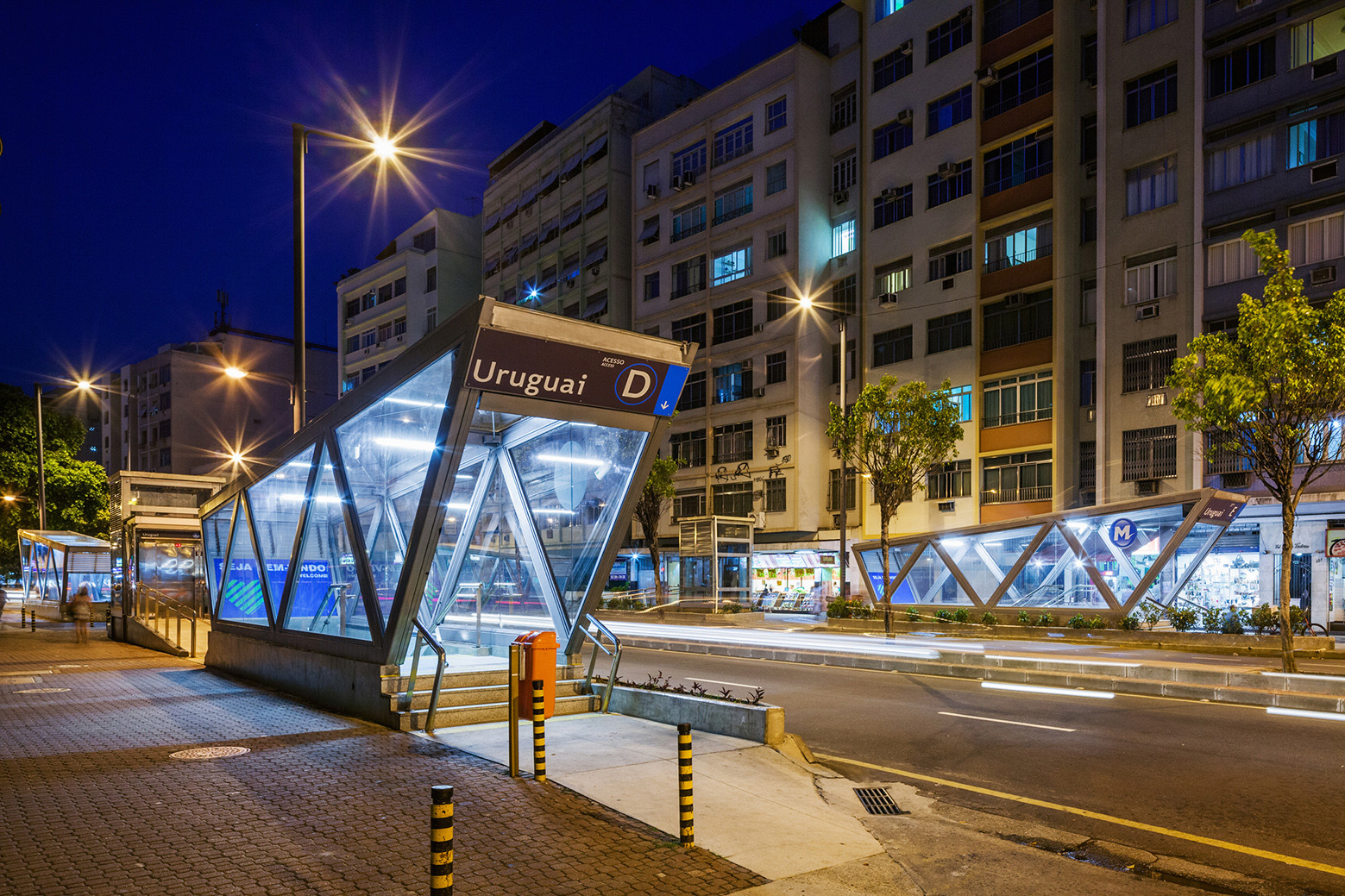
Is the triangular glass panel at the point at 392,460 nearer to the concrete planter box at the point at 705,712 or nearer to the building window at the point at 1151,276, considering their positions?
the concrete planter box at the point at 705,712

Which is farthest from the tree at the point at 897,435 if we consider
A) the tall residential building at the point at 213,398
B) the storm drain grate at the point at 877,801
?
the tall residential building at the point at 213,398

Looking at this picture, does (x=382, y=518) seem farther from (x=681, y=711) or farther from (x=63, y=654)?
(x=63, y=654)

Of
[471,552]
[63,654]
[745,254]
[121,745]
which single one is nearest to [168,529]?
[63,654]

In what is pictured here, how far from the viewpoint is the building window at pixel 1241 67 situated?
95.1ft

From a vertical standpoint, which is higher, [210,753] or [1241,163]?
[1241,163]

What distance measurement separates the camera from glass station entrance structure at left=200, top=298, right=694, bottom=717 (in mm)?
10156

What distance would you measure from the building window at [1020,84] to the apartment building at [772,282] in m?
7.07

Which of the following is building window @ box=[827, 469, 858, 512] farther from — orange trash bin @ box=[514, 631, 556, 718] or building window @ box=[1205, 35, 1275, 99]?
orange trash bin @ box=[514, 631, 556, 718]

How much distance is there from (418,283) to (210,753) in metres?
61.7

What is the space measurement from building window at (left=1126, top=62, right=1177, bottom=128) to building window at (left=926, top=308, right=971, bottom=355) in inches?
353

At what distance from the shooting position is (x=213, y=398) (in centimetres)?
8344

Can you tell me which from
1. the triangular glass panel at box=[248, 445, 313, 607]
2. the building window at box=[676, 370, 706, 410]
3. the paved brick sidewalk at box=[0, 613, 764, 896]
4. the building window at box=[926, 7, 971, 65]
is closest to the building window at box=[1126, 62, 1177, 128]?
the building window at box=[926, 7, 971, 65]

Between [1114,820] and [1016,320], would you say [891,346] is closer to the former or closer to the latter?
[1016,320]

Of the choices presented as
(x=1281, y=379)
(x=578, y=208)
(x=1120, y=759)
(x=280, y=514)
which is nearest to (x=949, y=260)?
(x=1281, y=379)
